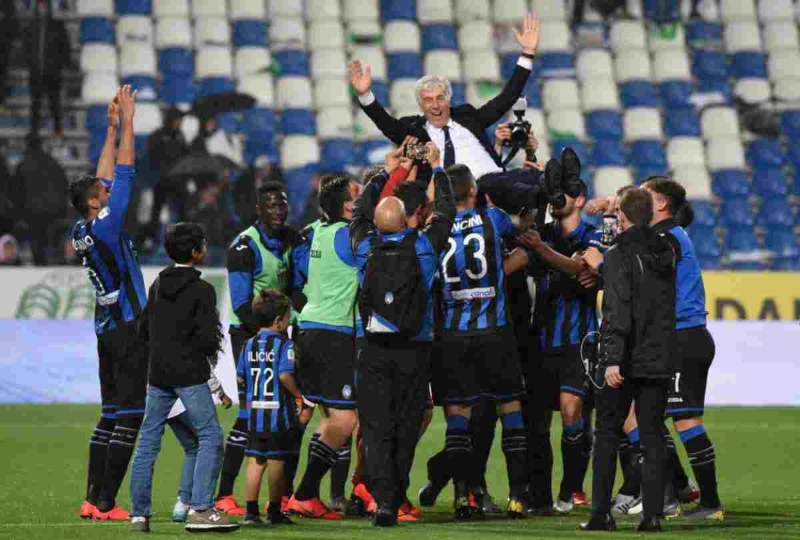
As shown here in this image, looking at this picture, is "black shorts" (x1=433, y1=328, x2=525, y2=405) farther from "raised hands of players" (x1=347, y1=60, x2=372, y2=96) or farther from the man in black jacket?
"raised hands of players" (x1=347, y1=60, x2=372, y2=96)

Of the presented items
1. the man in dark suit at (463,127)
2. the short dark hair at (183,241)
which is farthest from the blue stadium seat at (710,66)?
the short dark hair at (183,241)

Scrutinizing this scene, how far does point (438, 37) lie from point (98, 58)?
5.32 meters

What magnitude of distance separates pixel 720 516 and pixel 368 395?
2.22 meters

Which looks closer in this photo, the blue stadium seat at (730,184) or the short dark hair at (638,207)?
the short dark hair at (638,207)

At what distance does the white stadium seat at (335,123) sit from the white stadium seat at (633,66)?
4508 mm

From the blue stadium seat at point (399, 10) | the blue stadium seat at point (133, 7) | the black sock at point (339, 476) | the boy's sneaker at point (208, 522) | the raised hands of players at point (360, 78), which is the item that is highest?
the blue stadium seat at point (399, 10)

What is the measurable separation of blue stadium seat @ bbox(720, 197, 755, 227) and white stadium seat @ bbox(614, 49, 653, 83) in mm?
2760

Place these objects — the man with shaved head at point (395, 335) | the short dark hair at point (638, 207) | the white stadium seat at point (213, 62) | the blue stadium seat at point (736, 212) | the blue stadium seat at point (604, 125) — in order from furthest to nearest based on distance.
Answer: the blue stadium seat at point (604, 125)
the white stadium seat at point (213, 62)
the blue stadium seat at point (736, 212)
the man with shaved head at point (395, 335)
the short dark hair at point (638, 207)

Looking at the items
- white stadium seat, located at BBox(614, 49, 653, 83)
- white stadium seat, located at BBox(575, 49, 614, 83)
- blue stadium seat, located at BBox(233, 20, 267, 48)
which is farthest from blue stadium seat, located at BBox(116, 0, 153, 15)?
white stadium seat, located at BBox(614, 49, 653, 83)

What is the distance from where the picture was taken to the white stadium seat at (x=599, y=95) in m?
23.3

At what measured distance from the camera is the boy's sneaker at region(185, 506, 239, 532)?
311 inches

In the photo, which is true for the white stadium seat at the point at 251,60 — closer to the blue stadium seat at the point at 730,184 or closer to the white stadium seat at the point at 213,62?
the white stadium seat at the point at 213,62

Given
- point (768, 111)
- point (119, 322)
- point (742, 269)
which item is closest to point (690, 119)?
point (768, 111)

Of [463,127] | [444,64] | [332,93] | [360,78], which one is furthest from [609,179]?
[360,78]
